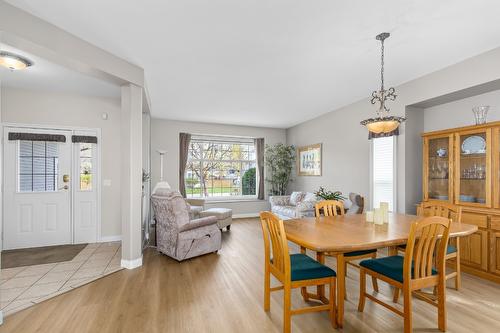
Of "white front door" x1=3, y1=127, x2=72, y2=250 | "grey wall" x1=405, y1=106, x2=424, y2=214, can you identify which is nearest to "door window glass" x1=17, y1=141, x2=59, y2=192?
"white front door" x1=3, y1=127, x2=72, y2=250

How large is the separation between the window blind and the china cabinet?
1.89 ft

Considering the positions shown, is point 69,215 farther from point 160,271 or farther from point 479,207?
point 479,207

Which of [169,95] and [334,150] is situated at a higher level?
[169,95]

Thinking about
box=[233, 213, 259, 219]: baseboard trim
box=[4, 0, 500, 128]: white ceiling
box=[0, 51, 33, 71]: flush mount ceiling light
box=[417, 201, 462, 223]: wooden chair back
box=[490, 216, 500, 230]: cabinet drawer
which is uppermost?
box=[4, 0, 500, 128]: white ceiling

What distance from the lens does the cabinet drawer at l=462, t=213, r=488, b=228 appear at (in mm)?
3074

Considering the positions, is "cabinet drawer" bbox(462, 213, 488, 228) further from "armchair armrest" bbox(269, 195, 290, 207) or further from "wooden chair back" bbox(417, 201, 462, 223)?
"armchair armrest" bbox(269, 195, 290, 207)

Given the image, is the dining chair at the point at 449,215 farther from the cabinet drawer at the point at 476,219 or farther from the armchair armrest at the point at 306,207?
the armchair armrest at the point at 306,207

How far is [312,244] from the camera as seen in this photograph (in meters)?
1.85

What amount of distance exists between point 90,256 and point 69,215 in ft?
3.61

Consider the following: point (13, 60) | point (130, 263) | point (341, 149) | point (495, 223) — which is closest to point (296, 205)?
point (341, 149)

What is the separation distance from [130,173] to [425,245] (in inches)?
130

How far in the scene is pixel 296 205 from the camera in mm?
5828

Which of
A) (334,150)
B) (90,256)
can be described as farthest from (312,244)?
(334,150)

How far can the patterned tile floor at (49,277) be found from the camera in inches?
101
